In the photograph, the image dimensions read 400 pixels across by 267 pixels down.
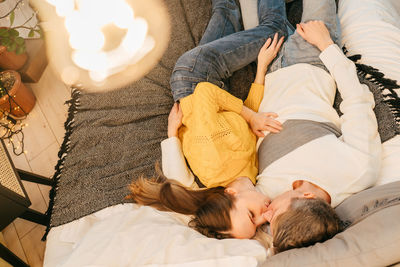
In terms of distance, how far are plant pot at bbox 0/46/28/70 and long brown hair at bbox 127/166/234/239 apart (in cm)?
123

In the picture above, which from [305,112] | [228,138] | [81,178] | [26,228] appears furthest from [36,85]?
[305,112]

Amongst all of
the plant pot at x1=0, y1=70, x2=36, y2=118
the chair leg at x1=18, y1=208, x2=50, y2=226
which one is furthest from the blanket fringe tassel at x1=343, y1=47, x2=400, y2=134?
the plant pot at x1=0, y1=70, x2=36, y2=118

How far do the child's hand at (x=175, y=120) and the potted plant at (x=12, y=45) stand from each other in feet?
2.94

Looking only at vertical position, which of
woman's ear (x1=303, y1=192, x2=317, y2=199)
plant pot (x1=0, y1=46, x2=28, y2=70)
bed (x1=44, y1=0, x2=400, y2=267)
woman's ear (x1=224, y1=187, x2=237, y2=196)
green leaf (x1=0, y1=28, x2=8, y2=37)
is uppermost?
green leaf (x1=0, y1=28, x2=8, y2=37)

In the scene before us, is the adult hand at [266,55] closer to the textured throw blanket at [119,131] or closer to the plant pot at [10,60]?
the textured throw blanket at [119,131]

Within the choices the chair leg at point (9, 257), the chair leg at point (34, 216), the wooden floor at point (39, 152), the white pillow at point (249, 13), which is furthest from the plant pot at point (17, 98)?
the white pillow at point (249, 13)

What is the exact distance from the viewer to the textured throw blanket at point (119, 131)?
3.92ft

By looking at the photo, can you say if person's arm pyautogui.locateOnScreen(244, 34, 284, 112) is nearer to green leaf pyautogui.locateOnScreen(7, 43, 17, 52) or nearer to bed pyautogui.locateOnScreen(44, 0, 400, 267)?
bed pyautogui.locateOnScreen(44, 0, 400, 267)

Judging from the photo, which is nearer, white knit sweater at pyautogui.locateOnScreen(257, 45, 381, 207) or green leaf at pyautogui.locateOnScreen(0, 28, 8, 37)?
white knit sweater at pyautogui.locateOnScreen(257, 45, 381, 207)

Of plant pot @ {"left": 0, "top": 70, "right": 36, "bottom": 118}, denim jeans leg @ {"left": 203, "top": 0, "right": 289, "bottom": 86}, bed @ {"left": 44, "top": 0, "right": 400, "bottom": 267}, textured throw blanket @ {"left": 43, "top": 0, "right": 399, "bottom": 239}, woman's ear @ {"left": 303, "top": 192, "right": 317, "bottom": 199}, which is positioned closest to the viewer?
bed @ {"left": 44, "top": 0, "right": 400, "bottom": 267}

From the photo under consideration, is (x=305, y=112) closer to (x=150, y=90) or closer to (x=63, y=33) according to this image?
(x=150, y=90)

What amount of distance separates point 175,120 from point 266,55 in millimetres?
508

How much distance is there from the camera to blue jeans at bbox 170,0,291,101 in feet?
4.22

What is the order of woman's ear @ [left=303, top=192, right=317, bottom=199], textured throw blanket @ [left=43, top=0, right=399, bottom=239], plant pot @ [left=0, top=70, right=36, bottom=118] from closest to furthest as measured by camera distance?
1. woman's ear @ [left=303, top=192, right=317, bottom=199]
2. textured throw blanket @ [left=43, top=0, right=399, bottom=239]
3. plant pot @ [left=0, top=70, right=36, bottom=118]
